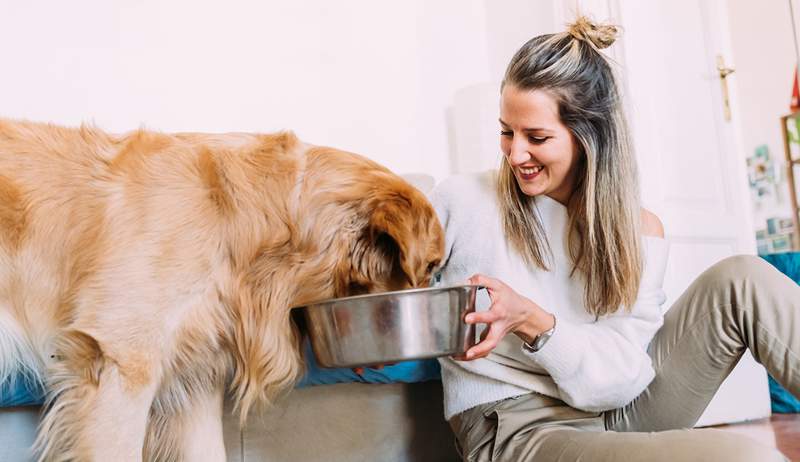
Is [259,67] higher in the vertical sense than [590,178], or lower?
higher

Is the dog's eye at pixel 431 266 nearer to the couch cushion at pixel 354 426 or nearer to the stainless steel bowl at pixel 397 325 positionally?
the stainless steel bowl at pixel 397 325

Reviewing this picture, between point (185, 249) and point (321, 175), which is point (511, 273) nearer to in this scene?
point (321, 175)

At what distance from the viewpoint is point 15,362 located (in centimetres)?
141

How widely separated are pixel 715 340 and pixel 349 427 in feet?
2.93

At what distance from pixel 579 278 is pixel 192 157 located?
35.1 inches

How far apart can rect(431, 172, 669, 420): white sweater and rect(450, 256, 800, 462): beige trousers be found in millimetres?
42

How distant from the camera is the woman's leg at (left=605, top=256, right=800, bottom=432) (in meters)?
1.46

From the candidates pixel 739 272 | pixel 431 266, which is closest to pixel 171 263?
pixel 431 266

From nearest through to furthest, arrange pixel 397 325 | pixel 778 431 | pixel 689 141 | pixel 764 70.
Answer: pixel 397 325 < pixel 778 431 < pixel 689 141 < pixel 764 70

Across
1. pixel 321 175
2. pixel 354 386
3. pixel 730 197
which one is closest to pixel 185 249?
pixel 321 175

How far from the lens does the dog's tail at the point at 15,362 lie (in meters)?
1.40

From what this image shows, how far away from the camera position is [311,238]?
140cm

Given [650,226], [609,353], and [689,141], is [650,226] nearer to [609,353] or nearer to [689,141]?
[609,353]

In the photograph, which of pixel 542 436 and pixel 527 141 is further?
pixel 527 141
